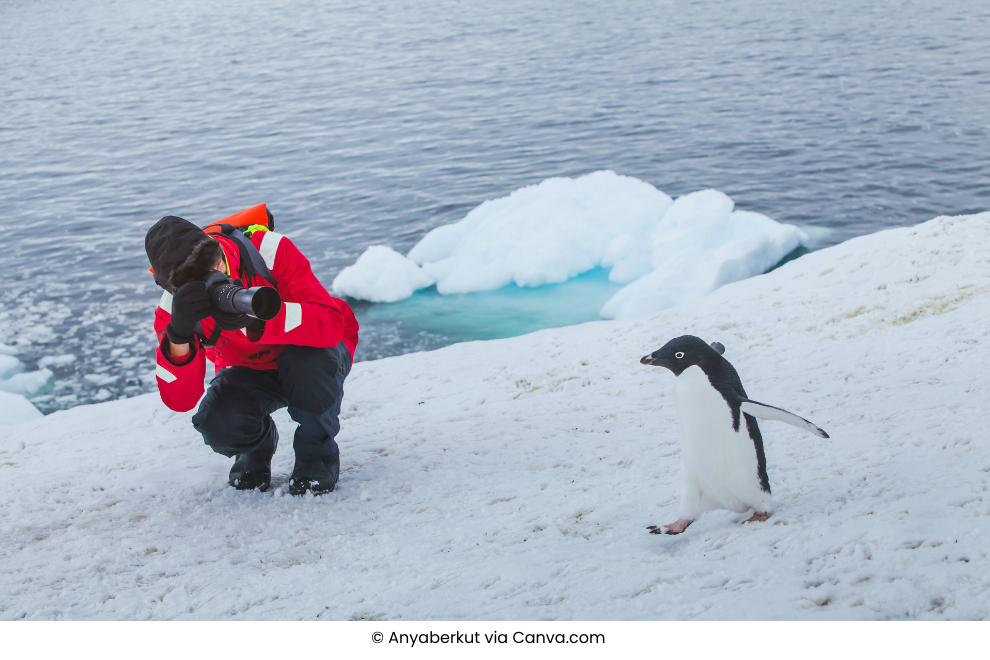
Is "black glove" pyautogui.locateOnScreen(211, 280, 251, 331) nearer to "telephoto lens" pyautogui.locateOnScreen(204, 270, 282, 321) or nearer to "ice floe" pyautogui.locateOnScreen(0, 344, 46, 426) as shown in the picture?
"telephoto lens" pyautogui.locateOnScreen(204, 270, 282, 321)

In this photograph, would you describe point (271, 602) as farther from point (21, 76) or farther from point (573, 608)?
point (21, 76)

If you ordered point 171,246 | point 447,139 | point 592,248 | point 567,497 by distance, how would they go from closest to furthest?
point 171,246 < point 567,497 < point 592,248 < point 447,139

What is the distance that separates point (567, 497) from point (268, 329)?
3.67 feet

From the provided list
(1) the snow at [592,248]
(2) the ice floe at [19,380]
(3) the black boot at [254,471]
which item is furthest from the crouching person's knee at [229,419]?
(1) the snow at [592,248]

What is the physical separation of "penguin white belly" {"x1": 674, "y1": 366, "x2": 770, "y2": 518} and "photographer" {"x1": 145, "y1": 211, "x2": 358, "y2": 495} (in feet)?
3.99

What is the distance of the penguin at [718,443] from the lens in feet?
6.66

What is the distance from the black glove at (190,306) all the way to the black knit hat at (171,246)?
0.27 feet

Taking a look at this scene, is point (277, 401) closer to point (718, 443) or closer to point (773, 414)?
point (718, 443)

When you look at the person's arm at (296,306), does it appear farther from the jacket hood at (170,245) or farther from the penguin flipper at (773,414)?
the penguin flipper at (773,414)

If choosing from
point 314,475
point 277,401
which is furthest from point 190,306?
point 314,475

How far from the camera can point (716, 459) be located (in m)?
2.02

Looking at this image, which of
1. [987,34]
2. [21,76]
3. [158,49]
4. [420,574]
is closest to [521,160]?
[420,574]

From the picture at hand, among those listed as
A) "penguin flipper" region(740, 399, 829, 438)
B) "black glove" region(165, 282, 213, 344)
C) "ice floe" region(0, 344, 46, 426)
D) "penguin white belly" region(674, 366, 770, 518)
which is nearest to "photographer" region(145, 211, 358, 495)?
"black glove" region(165, 282, 213, 344)

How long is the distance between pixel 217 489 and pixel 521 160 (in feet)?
34.5
